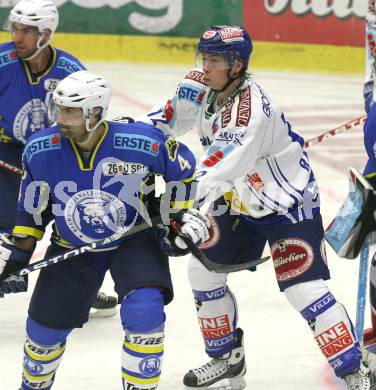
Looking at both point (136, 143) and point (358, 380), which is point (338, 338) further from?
point (136, 143)

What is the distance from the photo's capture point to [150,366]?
3844mm

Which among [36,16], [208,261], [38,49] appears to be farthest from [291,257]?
[36,16]

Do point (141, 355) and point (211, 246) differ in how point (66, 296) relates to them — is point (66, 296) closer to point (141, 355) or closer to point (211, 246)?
point (141, 355)

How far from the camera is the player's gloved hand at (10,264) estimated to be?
402cm

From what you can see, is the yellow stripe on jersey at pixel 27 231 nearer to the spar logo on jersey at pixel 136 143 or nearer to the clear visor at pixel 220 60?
the spar logo on jersey at pixel 136 143

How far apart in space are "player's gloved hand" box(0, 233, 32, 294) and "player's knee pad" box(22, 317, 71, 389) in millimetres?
140

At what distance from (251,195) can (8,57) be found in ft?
5.28

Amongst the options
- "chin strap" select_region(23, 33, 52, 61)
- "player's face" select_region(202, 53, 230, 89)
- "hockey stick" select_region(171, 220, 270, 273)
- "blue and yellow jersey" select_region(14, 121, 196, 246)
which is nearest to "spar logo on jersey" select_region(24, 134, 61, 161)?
"blue and yellow jersey" select_region(14, 121, 196, 246)

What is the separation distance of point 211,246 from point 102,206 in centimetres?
71

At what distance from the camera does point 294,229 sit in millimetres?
4367

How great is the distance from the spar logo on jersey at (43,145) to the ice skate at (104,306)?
1617 millimetres

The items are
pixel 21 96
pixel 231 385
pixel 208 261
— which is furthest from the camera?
pixel 21 96

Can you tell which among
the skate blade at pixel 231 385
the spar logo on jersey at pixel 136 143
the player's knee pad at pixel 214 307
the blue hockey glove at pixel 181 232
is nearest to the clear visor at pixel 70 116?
the spar logo on jersey at pixel 136 143

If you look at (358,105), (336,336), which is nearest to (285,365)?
(336,336)
